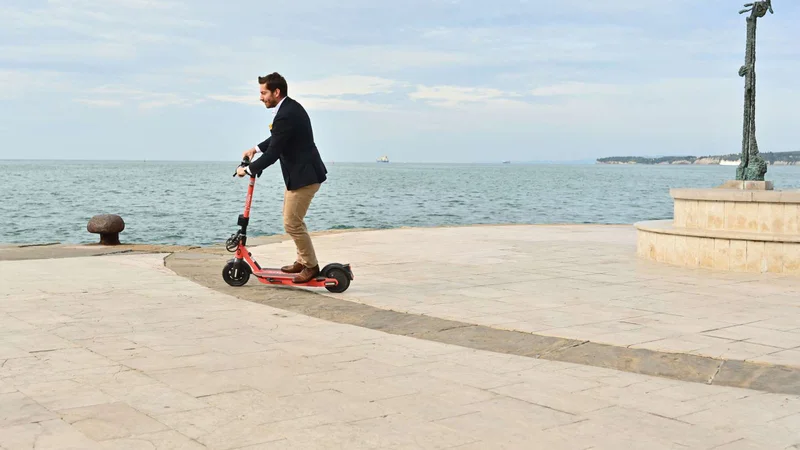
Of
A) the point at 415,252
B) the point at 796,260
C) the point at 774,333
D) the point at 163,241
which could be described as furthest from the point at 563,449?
the point at 163,241

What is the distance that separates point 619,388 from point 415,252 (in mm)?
7592

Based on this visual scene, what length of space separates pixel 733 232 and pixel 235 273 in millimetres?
6289

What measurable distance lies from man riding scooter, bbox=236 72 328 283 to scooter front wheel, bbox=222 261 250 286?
0.59 meters

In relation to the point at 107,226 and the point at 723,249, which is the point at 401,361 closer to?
the point at 723,249

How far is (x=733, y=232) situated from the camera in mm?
10453

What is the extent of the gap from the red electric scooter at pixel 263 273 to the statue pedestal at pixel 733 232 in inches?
196

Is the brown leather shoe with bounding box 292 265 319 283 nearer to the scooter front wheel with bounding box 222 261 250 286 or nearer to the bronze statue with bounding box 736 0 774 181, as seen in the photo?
the scooter front wheel with bounding box 222 261 250 286

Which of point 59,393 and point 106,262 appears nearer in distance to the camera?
point 59,393

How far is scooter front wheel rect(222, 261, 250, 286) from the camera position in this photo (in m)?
8.41

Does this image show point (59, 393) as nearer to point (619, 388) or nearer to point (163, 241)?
point (619, 388)

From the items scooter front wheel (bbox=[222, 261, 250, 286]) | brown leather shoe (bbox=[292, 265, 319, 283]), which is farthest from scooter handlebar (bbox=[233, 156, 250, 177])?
brown leather shoe (bbox=[292, 265, 319, 283])

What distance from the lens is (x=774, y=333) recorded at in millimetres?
6363

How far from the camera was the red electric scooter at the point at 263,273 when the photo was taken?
26.9 feet

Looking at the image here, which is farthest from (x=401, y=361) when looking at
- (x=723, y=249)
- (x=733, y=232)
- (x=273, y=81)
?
(x=733, y=232)
